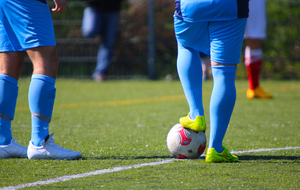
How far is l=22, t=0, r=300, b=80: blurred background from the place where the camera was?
984 cm

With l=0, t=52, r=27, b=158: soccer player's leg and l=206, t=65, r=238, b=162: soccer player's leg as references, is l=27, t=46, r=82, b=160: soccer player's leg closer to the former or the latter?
l=0, t=52, r=27, b=158: soccer player's leg

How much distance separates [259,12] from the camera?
6504 mm

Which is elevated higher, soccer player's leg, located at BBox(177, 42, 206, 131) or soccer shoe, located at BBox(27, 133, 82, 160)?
soccer player's leg, located at BBox(177, 42, 206, 131)

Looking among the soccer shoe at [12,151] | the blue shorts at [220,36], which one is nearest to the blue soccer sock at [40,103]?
the soccer shoe at [12,151]

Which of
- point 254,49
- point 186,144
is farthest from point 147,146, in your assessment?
point 254,49

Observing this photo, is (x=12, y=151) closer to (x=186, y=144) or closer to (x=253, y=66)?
(x=186, y=144)

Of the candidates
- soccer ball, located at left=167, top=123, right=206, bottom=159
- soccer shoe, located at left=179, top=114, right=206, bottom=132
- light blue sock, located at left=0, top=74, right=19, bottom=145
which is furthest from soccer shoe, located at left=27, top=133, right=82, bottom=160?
soccer shoe, located at left=179, top=114, right=206, bottom=132

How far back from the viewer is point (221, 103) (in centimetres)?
264

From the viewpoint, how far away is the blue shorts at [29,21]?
268cm

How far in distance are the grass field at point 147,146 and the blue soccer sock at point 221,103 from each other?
0.60 ft

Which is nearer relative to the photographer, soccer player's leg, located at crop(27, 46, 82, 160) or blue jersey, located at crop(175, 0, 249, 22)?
blue jersey, located at crop(175, 0, 249, 22)

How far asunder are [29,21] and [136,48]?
7.48m

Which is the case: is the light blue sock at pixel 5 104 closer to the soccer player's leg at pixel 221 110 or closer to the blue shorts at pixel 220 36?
the blue shorts at pixel 220 36

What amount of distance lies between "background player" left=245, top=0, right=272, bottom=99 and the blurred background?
135 inches
